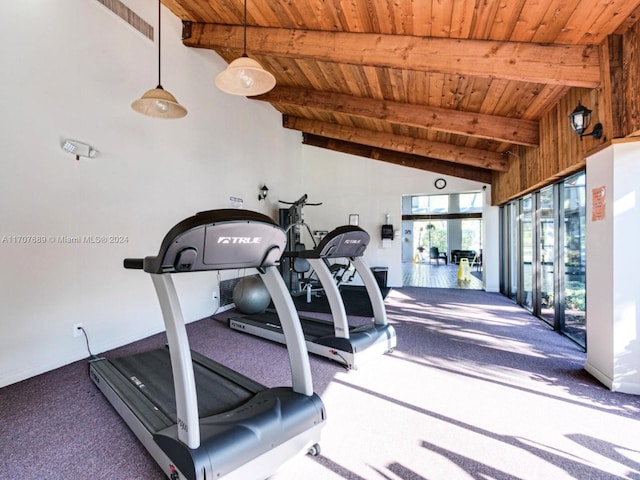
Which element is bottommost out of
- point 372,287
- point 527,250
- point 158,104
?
point 372,287

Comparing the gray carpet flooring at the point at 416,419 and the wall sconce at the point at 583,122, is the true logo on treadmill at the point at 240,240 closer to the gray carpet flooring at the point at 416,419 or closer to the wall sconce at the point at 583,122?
the gray carpet flooring at the point at 416,419

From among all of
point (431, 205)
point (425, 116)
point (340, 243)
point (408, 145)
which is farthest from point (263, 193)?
point (431, 205)

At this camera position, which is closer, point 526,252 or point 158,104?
point 158,104

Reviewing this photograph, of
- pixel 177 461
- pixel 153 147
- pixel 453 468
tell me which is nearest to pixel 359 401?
pixel 453 468

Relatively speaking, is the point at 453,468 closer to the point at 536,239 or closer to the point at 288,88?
the point at 536,239

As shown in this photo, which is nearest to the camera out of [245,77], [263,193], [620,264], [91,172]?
[620,264]

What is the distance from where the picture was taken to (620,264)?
8.65 ft

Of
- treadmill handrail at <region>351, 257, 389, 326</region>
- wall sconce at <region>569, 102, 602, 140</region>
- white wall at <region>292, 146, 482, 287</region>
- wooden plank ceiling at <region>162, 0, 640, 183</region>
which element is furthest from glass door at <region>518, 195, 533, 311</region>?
treadmill handrail at <region>351, 257, 389, 326</region>

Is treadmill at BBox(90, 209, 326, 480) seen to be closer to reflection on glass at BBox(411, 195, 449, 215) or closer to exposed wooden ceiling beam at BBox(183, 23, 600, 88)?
exposed wooden ceiling beam at BBox(183, 23, 600, 88)

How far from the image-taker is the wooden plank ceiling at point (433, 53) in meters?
2.71

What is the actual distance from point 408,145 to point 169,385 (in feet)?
19.8

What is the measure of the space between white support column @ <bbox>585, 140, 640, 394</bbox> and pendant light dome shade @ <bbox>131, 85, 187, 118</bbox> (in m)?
3.93

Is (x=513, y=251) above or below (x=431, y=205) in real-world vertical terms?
below

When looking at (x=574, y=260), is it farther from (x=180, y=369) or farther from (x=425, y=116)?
(x=180, y=369)
